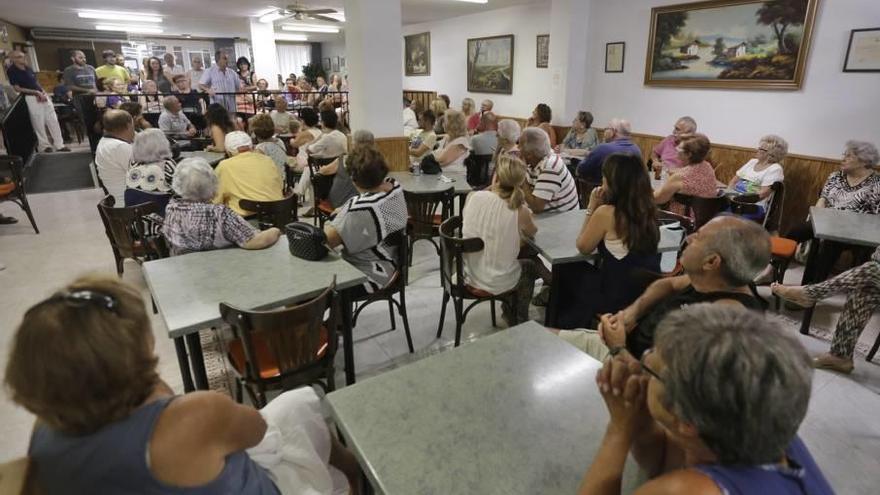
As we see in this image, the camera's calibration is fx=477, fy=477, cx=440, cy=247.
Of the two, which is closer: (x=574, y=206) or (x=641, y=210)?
(x=641, y=210)

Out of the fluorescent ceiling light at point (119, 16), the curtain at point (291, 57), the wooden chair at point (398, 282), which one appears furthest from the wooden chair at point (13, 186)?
the curtain at point (291, 57)

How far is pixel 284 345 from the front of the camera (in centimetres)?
178

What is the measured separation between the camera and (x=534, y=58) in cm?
756

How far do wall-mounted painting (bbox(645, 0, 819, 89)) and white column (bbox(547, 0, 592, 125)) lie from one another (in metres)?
0.98

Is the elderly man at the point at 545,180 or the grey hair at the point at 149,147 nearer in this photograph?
the elderly man at the point at 545,180

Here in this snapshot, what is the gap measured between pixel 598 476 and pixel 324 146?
4.47m

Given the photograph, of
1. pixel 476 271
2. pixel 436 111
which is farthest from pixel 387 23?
pixel 476 271

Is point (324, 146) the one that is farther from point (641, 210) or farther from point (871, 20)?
point (871, 20)

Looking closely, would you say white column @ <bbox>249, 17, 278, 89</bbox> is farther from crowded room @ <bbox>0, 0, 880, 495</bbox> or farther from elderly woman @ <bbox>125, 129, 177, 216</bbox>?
elderly woman @ <bbox>125, 129, 177, 216</bbox>

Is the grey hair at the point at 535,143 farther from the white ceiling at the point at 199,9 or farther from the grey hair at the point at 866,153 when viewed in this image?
the white ceiling at the point at 199,9

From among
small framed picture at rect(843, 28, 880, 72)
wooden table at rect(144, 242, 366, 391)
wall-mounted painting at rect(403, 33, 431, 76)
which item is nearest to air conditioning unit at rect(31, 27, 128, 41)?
wall-mounted painting at rect(403, 33, 431, 76)

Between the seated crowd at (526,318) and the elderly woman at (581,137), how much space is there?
2199mm

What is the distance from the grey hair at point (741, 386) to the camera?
681 mm

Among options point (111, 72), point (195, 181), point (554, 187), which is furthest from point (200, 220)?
point (111, 72)
